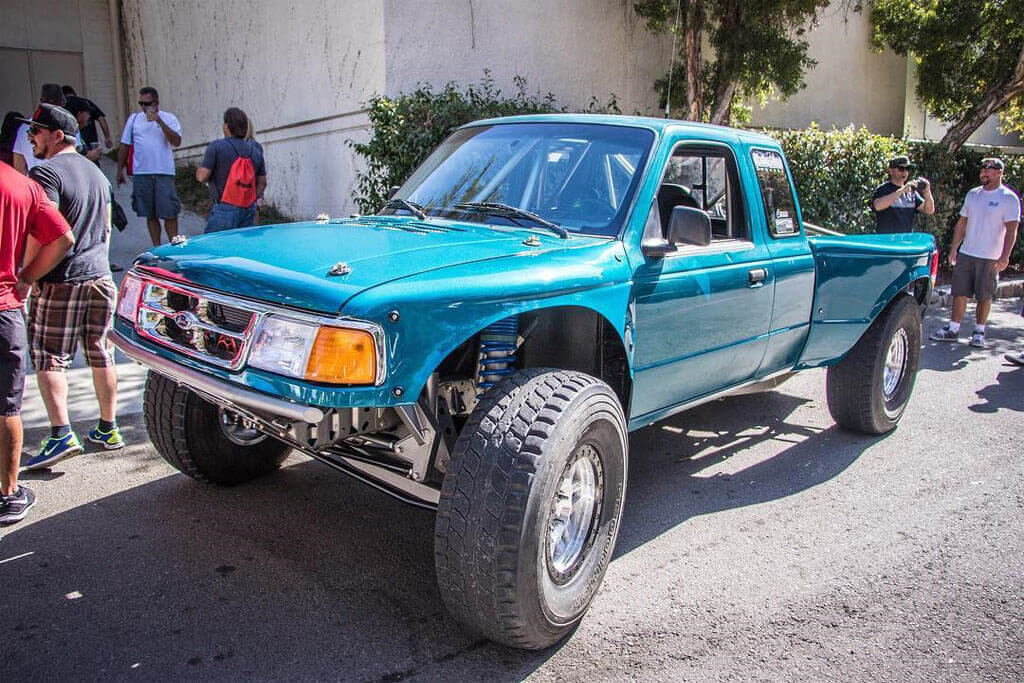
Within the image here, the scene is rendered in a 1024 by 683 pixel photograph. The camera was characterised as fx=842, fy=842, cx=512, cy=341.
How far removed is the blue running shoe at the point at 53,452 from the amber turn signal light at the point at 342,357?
2696 mm

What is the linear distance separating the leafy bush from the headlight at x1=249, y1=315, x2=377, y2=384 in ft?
22.0

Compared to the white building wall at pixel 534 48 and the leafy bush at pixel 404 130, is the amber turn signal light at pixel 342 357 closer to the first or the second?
the leafy bush at pixel 404 130

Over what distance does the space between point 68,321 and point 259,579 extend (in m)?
2.15

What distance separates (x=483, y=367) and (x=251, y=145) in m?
5.95

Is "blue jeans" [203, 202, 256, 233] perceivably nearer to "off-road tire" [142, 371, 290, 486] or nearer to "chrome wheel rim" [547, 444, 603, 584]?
"off-road tire" [142, 371, 290, 486]

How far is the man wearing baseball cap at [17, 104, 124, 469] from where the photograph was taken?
4602mm

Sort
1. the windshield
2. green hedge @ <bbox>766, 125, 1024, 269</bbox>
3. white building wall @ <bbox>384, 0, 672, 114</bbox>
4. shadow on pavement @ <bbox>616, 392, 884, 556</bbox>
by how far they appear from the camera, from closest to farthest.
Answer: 1. the windshield
2. shadow on pavement @ <bbox>616, 392, 884, 556</bbox>
3. white building wall @ <bbox>384, 0, 672, 114</bbox>
4. green hedge @ <bbox>766, 125, 1024, 269</bbox>

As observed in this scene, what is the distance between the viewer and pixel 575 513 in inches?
131

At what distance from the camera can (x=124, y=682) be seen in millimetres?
2789

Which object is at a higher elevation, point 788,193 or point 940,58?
point 940,58

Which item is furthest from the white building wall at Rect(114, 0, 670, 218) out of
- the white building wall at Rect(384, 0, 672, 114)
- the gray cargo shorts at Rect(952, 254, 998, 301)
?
the gray cargo shorts at Rect(952, 254, 998, 301)

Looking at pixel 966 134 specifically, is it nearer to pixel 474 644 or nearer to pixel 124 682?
pixel 474 644

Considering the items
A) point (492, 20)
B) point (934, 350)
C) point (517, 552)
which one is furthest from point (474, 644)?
point (492, 20)

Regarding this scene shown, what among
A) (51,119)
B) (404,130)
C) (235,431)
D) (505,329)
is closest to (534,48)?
(404,130)
